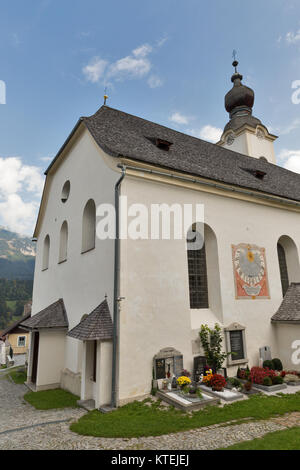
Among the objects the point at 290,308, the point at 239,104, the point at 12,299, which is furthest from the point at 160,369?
the point at 12,299

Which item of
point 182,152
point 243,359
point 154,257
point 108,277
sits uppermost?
point 182,152

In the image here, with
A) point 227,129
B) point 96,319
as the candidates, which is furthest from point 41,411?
point 227,129

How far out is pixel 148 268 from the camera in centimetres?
994

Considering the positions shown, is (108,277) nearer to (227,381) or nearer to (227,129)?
(227,381)

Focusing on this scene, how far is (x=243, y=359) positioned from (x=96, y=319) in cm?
622

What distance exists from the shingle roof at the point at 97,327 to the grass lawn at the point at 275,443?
4.39 m

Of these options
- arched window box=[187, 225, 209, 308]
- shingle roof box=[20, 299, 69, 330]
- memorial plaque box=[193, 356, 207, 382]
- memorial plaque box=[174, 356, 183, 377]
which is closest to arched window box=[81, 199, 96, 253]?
shingle roof box=[20, 299, 69, 330]

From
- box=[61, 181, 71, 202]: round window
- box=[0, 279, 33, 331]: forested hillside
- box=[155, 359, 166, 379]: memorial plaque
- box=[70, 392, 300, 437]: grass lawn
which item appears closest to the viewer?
box=[70, 392, 300, 437]: grass lawn

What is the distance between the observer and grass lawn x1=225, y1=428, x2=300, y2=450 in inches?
221

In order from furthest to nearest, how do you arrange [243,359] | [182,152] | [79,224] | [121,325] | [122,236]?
[182,152], [79,224], [243,359], [122,236], [121,325]

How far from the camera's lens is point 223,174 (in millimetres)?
13695

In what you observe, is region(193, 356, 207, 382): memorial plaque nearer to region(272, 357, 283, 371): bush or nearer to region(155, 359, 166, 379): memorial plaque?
region(155, 359, 166, 379): memorial plaque

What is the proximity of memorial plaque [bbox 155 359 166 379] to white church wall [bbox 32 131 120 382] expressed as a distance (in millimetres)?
2242
